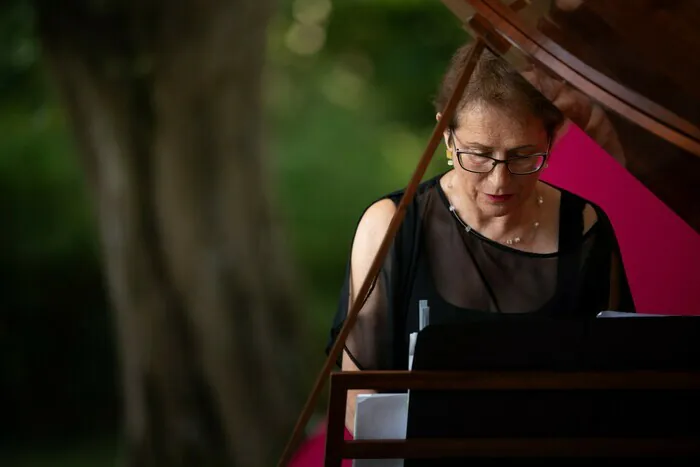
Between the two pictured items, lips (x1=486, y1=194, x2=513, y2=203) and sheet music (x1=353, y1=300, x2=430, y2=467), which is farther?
lips (x1=486, y1=194, x2=513, y2=203)

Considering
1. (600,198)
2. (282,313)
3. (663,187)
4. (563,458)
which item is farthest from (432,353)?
(282,313)

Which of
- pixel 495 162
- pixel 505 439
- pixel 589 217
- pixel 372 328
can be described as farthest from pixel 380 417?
pixel 589 217

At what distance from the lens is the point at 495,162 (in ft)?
4.56

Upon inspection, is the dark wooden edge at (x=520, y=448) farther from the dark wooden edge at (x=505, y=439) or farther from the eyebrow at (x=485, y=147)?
the eyebrow at (x=485, y=147)

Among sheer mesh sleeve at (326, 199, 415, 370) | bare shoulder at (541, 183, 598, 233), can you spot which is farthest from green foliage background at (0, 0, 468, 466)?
sheer mesh sleeve at (326, 199, 415, 370)

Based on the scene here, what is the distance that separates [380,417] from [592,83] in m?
0.52

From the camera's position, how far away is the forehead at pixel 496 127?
1.38 metres

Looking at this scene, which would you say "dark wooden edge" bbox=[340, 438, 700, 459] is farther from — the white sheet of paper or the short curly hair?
the short curly hair

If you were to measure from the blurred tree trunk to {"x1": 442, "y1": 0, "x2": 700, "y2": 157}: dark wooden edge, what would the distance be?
1.51 m

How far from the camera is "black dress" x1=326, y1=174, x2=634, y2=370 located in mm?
1481

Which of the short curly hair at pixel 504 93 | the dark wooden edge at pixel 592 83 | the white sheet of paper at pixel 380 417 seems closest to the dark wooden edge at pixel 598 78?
the dark wooden edge at pixel 592 83

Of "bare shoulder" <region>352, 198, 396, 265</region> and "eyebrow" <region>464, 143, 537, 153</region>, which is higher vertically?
"eyebrow" <region>464, 143, 537, 153</region>

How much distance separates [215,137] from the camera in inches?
96.8

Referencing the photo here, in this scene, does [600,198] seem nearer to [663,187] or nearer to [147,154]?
[663,187]
